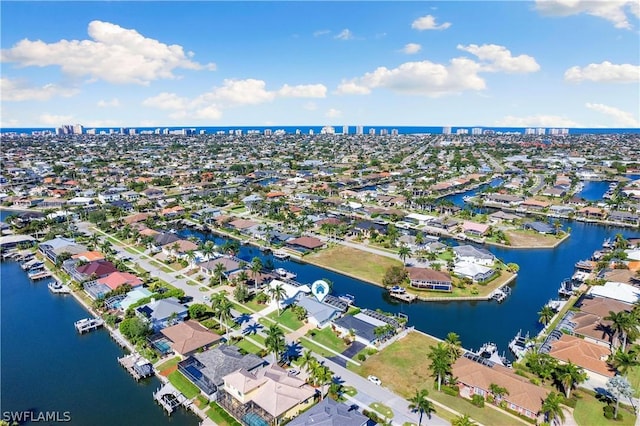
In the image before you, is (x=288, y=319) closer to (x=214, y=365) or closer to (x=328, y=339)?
(x=328, y=339)

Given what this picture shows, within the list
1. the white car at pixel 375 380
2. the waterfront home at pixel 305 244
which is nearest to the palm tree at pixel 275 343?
the white car at pixel 375 380

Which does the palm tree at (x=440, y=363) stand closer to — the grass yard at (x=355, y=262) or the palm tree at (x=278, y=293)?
the palm tree at (x=278, y=293)

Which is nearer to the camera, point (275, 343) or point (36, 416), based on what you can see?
point (36, 416)

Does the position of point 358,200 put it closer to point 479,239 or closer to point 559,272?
point 479,239

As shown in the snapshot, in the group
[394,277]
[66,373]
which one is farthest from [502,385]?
[66,373]

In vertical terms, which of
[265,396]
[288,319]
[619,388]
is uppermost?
[619,388]
